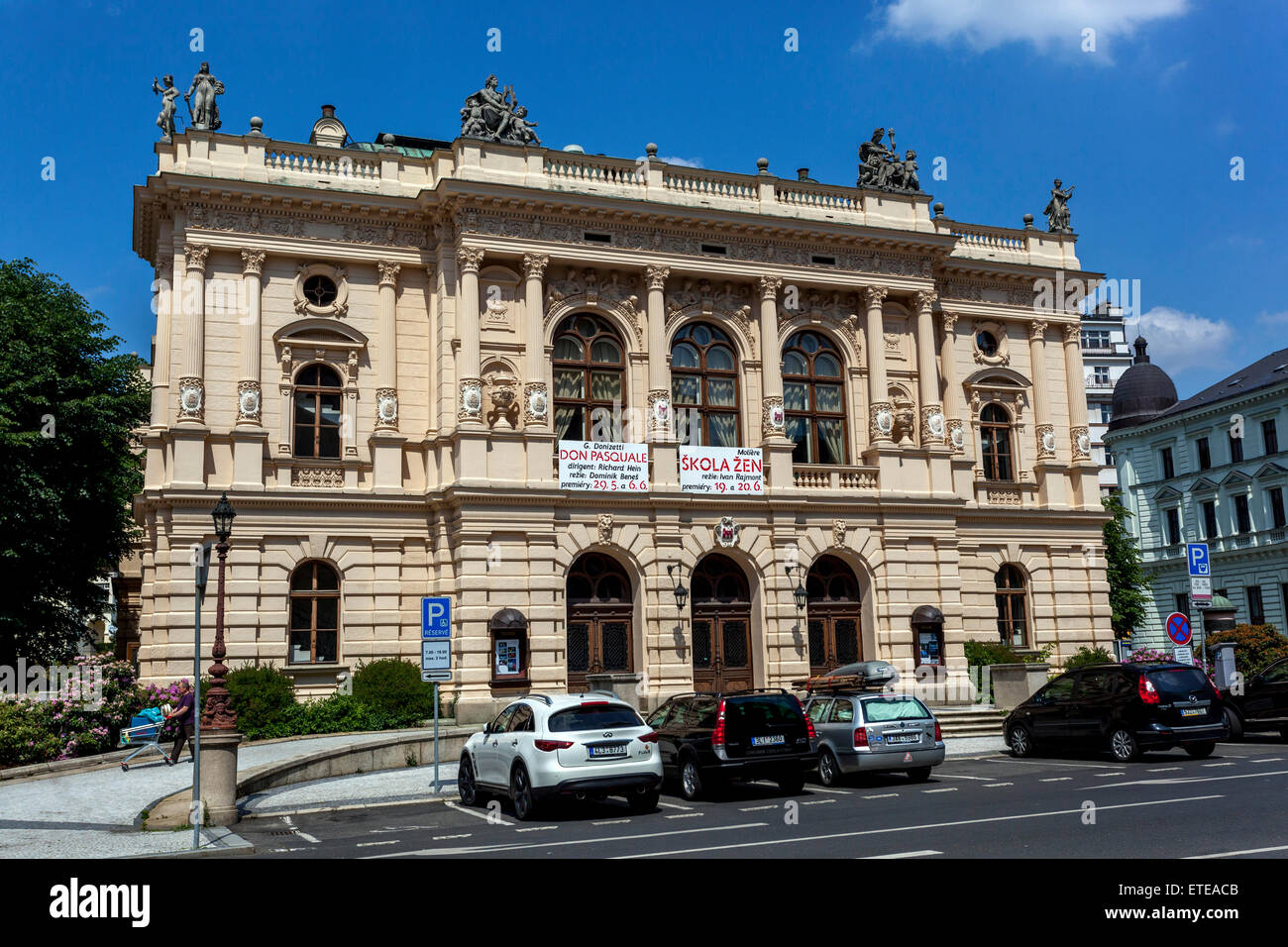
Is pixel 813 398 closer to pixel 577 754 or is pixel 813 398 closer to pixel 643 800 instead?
pixel 643 800

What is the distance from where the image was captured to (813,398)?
3681cm

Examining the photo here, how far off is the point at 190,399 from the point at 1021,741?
22.3m

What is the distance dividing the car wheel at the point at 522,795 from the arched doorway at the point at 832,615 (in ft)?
64.2

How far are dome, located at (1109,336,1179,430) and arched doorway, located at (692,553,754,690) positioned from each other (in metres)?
41.3

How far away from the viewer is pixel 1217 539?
59.2 m

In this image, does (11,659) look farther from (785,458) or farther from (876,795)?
(876,795)

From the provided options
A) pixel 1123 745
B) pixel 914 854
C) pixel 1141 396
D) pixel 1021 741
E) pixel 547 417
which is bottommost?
pixel 1021 741

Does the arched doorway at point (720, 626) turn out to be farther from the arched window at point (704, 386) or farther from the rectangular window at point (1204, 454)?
the rectangular window at point (1204, 454)

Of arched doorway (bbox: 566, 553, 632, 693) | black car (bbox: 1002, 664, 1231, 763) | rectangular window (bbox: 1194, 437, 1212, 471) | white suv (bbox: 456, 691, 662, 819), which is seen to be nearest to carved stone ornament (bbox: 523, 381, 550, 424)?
arched doorway (bbox: 566, 553, 632, 693)

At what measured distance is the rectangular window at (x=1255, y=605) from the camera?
56094 millimetres

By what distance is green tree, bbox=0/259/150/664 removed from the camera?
30562 mm

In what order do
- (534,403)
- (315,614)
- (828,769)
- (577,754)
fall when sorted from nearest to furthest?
(577,754) → (828,769) → (315,614) → (534,403)

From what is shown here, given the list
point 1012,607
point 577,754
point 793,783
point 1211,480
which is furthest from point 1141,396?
point 577,754
